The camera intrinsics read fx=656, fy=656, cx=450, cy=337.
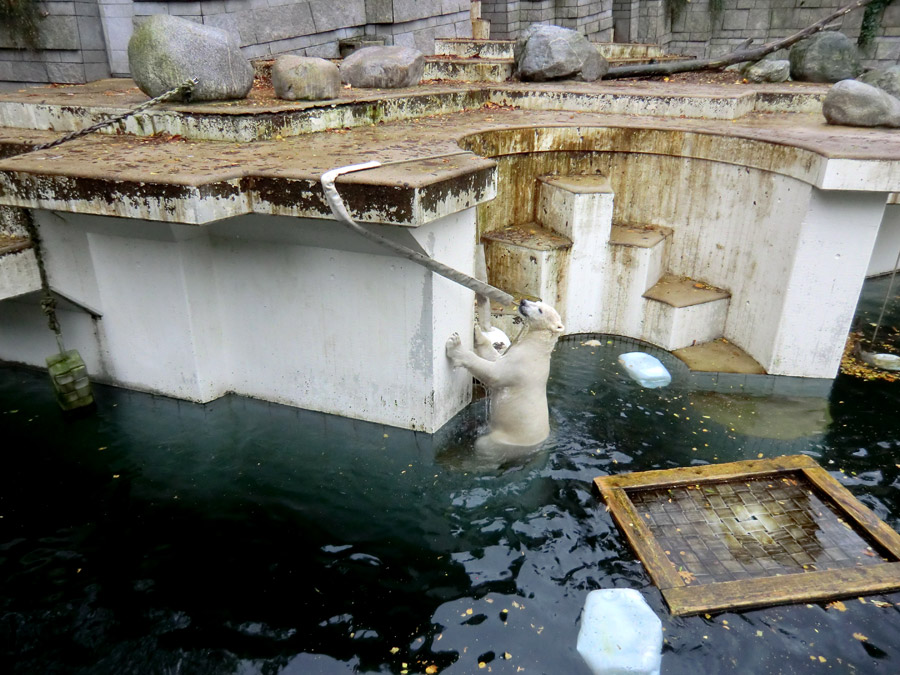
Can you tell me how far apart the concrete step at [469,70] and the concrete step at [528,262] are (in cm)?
480

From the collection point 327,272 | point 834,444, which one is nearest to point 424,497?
point 327,272

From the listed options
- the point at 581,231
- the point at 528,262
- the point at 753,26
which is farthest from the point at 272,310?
the point at 753,26

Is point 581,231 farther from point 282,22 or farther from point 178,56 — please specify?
point 282,22

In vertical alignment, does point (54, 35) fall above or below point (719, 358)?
above

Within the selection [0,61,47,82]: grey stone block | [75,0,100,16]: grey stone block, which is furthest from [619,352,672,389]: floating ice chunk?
[0,61,47,82]: grey stone block

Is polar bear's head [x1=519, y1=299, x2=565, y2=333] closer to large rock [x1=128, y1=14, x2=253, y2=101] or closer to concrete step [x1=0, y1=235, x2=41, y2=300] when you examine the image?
large rock [x1=128, y1=14, x2=253, y2=101]

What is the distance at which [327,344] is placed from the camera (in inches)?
238

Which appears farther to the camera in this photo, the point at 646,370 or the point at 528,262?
the point at 528,262

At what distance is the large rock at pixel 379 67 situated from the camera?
9.21 meters

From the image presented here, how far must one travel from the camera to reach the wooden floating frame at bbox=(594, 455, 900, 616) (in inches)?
174

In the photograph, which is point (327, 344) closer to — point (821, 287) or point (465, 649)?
point (465, 649)

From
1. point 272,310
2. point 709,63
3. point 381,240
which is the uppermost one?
point 709,63

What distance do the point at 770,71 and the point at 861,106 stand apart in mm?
4235

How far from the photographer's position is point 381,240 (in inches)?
197
